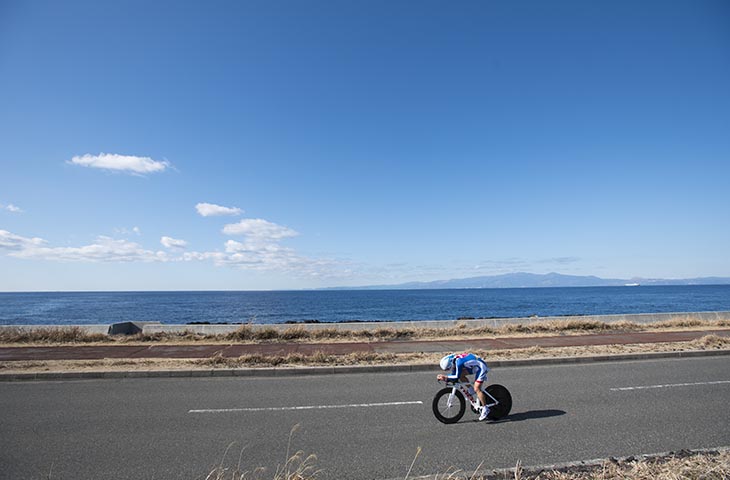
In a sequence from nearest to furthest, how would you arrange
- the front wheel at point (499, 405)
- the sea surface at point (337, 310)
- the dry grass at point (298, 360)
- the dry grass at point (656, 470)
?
the dry grass at point (656, 470), the front wheel at point (499, 405), the dry grass at point (298, 360), the sea surface at point (337, 310)

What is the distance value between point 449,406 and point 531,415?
1.41 metres

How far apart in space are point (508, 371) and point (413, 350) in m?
3.57

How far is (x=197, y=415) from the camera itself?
628cm

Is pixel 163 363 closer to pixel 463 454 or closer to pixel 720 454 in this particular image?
pixel 463 454

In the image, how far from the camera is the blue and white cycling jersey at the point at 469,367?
5.64m

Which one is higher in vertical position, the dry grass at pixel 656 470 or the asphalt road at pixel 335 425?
the dry grass at pixel 656 470

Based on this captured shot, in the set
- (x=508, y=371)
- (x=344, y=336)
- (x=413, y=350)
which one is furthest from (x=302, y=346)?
(x=508, y=371)

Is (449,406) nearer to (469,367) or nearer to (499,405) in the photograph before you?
(469,367)

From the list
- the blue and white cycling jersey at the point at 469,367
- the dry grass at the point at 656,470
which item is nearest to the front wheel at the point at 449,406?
the blue and white cycling jersey at the point at 469,367

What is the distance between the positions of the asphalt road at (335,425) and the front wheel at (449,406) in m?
0.19

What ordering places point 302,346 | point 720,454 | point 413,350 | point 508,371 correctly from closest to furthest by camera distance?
point 720,454, point 508,371, point 413,350, point 302,346

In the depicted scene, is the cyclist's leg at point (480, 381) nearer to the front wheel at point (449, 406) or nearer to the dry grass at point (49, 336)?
the front wheel at point (449, 406)

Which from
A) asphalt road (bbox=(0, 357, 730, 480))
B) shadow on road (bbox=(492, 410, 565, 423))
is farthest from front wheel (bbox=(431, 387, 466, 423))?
shadow on road (bbox=(492, 410, 565, 423))

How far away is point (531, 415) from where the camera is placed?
604 centimetres
